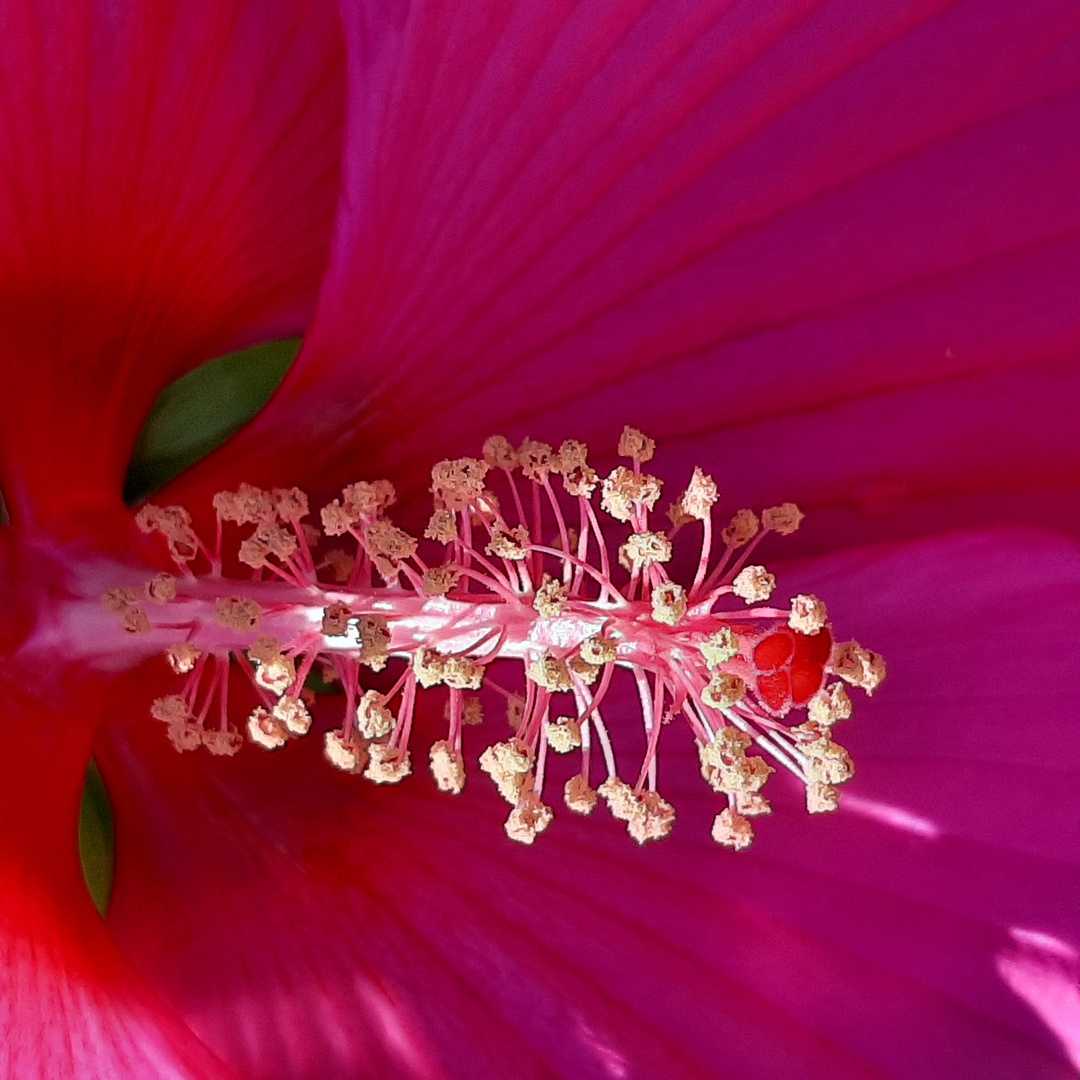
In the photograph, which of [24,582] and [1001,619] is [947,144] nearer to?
[1001,619]

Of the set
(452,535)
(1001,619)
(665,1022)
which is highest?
(452,535)

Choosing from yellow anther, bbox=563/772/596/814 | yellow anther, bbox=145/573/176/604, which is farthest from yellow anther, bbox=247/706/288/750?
yellow anther, bbox=563/772/596/814

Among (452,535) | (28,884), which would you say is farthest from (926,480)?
(28,884)

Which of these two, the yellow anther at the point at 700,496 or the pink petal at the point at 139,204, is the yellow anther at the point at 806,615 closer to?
the yellow anther at the point at 700,496

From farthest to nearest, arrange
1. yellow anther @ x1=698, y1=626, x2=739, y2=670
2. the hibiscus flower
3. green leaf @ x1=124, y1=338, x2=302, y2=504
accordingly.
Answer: green leaf @ x1=124, y1=338, x2=302, y2=504 < the hibiscus flower < yellow anther @ x1=698, y1=626, x2=739, y2=670

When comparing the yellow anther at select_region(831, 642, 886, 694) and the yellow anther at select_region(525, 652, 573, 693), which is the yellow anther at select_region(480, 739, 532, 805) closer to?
the yellow anther at select_region(525, 652, 573, 693)

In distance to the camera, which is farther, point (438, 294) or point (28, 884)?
point (438, 294)
